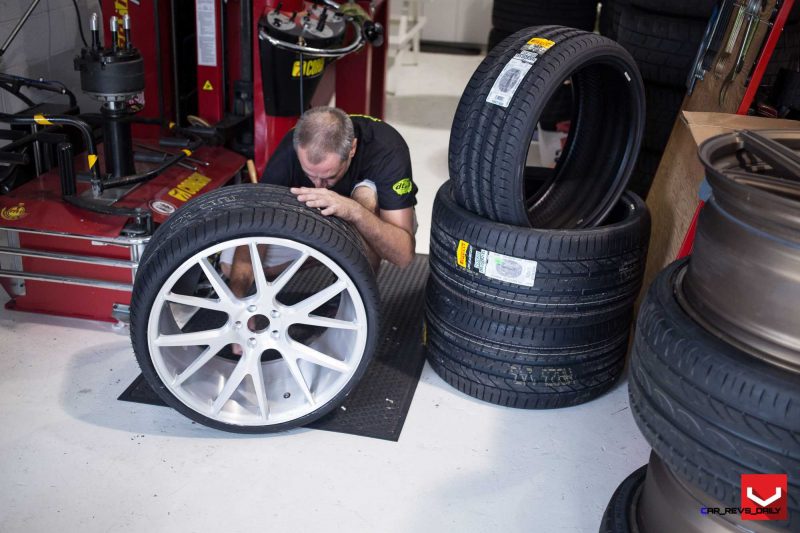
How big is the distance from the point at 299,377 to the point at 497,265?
695 millimetres

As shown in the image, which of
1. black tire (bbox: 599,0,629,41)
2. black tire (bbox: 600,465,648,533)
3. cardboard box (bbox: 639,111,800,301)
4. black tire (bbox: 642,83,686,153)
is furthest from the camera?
black tire (bbox: 599,0,629,41)

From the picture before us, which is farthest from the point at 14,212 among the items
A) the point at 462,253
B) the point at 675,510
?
the point at 675,510

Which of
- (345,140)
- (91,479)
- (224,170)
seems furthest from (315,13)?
(91,479)

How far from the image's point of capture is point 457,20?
25.9 feet

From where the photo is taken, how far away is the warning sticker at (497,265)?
2588 mm

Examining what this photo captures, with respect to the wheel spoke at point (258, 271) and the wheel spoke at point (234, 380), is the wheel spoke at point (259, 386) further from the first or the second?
the wheel spoke at point (258, 271)

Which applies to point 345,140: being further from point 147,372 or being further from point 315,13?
point 315,13

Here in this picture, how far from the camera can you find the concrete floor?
7.58 feet

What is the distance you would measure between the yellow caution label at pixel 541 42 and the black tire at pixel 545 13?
2956 millimetres

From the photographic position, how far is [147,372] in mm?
2531

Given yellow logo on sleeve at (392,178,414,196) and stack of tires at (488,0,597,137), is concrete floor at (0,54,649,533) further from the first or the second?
stack of tires at (488,0,597,137)

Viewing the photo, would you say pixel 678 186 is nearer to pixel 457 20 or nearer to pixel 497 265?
pixel 497 265

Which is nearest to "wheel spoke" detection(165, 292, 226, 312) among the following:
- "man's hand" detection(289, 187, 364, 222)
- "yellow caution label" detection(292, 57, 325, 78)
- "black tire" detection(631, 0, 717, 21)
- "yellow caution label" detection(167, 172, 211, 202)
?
"man's hand" detection(289, 187, 364, 222)

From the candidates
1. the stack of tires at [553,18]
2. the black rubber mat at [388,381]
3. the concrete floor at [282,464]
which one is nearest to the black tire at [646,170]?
the black rubber mat at [388,381]
